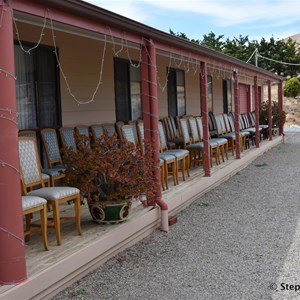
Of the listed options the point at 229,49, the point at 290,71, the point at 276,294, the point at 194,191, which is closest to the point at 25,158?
the point at 276,294

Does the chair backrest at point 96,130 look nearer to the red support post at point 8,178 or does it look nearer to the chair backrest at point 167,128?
the chair backrest at point 167,128

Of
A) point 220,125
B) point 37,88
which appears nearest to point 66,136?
point 37,88

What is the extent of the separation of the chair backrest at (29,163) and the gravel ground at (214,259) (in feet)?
3.38

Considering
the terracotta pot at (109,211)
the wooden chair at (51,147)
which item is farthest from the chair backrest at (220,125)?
the terracotta pot at (109,211)

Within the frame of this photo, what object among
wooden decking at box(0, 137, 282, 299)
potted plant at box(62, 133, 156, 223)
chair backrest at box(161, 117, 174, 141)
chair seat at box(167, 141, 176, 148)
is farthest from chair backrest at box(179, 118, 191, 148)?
potted plant at box(62, 133, 156, 223)

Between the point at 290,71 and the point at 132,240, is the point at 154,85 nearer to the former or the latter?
the point at 132,240

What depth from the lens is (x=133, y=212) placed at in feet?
16.9

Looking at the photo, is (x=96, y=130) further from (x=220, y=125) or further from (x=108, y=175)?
(x=220, y=125)

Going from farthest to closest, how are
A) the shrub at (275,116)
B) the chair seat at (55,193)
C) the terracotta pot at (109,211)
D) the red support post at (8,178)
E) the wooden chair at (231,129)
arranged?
the shrub at (275,116), the wooden chair at (231,129), the terracotta pot at (109,211), the chair seat at (55,193), the red support post at (8,178)

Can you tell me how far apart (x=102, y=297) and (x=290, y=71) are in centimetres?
3818

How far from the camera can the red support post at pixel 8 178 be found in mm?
3096

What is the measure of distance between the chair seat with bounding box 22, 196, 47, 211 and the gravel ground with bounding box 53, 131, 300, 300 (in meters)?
0.67

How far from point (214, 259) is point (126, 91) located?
4.65 metres

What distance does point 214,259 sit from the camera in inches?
172
